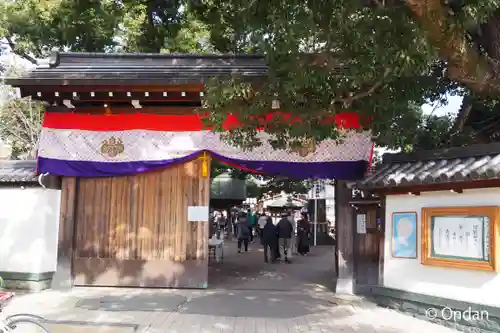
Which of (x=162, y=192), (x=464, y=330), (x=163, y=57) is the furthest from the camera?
(x=163, y=57)

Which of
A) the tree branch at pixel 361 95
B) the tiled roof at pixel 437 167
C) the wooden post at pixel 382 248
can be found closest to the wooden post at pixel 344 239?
the wooden post at pixel 382 248

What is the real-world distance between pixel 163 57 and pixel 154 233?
461 cm

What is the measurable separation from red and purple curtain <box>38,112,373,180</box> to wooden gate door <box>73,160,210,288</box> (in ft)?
1.41

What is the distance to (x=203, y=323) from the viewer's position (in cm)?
737

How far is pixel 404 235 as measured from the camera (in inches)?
328

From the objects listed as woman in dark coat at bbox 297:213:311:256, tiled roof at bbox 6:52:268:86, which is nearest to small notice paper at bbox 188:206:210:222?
tiled roof at bbox 6:52:268:86

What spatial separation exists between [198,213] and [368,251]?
13.0 ft

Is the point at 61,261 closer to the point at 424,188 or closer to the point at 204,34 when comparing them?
the point at 424,188

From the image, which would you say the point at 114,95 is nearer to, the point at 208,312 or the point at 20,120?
the point at 208,312

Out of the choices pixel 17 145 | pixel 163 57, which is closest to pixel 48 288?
pixel 163 57

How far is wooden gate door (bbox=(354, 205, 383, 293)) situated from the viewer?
32.4 feet

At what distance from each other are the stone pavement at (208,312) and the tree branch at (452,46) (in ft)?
13.0
